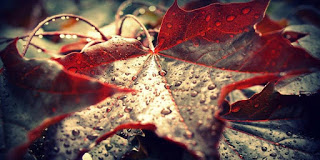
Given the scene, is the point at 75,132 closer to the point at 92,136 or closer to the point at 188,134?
the point at 92,136

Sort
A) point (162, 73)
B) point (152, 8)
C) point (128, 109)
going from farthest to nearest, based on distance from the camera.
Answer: point (152, 8)
point (162, 73)
point (128, 109)

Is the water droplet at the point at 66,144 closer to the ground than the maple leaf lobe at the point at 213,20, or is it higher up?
closer to the ground

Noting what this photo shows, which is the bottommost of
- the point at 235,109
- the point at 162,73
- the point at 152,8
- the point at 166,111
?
the point at 235,109

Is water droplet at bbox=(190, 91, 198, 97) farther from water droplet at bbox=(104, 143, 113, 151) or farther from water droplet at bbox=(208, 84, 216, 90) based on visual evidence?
water droplet at bbox=(104, 143, 113, 151)

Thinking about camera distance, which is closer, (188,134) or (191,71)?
(188,134)

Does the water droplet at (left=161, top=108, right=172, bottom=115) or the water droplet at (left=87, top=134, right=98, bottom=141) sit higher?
the water droplet at (left=87, top=134, right=98, bottom=141)

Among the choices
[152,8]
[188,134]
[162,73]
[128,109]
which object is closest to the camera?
[188,134]

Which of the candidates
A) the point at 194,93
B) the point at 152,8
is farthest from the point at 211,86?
the point at 152,8

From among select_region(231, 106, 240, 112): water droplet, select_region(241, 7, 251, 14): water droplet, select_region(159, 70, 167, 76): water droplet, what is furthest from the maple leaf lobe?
select_region(231, 106, 240, 112): water droplet

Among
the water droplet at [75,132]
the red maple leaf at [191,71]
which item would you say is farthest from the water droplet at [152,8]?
the water droplet at [75,132]

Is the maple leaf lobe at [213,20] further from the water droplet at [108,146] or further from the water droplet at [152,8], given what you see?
the water droplet at [152,8]

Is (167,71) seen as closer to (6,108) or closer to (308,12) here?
(6,108)
